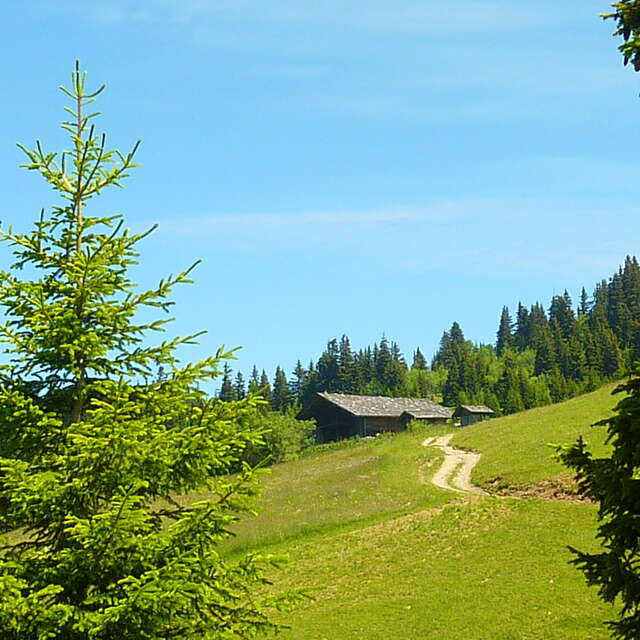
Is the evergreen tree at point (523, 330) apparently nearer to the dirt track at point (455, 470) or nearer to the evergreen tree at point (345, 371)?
the evergreen tree at point (345, 371)

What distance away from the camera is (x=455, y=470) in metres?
46.7

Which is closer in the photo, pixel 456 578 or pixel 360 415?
pixel 456 578

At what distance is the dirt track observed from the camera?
135ft

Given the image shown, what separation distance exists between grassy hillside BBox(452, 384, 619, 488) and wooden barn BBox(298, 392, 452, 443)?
17289 millimetres

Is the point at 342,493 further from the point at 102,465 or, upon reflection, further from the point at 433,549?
the point at 102,465

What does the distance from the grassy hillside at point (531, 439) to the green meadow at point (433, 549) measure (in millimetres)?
159

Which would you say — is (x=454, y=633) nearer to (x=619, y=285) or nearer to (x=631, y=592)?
(x=631, y=592)

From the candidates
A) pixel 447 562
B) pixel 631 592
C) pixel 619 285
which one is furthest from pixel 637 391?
pixel 619 285

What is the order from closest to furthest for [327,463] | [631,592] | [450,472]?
[631,592] < [450,472] < [327,463]

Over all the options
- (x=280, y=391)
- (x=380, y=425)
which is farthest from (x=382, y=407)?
(x=280, y=391)

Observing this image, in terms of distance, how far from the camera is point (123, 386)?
9523 mm

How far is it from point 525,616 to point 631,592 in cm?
1401

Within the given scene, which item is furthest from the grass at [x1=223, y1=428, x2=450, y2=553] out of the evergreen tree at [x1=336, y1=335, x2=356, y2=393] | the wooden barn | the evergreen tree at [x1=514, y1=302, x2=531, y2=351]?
the evergreen tree at [x1=514, y1=302, x2=531, y2=351]

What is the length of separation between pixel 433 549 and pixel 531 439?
2109 cm
